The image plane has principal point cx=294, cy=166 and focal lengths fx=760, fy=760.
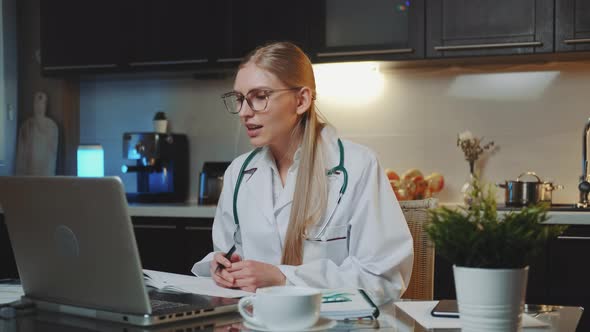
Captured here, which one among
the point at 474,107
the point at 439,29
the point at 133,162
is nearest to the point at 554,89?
the point at 474,107

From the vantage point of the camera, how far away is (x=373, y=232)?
1712mm

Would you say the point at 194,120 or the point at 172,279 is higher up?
the point at 194,120

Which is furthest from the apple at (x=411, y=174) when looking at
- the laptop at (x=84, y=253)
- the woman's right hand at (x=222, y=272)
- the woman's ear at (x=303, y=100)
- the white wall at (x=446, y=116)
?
the laptop at (x=84, y=253)

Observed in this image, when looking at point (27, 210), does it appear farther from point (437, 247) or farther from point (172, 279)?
point (437, 247)

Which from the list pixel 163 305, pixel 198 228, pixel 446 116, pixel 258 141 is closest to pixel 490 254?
pixel 163 305

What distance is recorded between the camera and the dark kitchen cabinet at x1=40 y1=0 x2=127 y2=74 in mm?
3701

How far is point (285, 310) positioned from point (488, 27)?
230cm

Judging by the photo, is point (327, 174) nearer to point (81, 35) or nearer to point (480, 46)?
point (480, 46)

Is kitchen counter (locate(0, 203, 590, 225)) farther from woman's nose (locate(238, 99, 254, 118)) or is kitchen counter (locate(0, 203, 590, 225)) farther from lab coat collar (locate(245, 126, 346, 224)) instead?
woman's nose (locate(238, 99, 254, 118))

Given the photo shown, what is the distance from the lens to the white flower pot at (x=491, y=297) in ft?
3.25

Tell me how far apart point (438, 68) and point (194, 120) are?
4.11 feet

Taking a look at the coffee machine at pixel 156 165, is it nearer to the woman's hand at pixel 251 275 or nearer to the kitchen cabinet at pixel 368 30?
the kitchen cabinet at pixel 368 30

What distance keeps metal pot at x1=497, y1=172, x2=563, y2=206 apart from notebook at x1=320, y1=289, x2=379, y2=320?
186 cm

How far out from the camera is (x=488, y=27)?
3096mm
